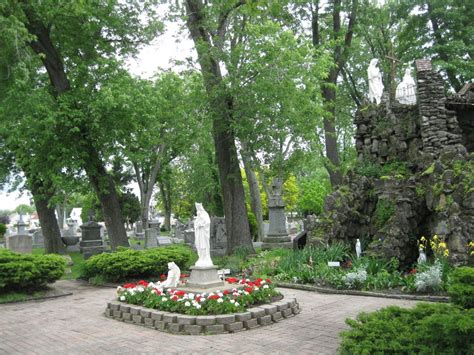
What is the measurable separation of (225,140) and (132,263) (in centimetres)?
644

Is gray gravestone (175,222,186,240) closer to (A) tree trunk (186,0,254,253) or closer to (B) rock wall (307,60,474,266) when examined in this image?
(A) tree trunk (186,0,254,253)

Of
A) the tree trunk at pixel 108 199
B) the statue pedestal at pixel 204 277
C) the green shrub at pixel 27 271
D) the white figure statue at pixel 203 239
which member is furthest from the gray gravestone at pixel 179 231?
the statue pedestal at pixel 204 277

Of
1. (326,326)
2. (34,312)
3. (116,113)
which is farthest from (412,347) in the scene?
(116,113)

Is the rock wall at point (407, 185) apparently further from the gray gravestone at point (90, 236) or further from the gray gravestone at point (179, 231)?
the gray gravestone at point (179, 231)

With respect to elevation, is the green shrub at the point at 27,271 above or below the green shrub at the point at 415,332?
above

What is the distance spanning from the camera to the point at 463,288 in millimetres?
5094

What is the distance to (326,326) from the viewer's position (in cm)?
780

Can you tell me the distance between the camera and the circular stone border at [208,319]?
7.62 metres

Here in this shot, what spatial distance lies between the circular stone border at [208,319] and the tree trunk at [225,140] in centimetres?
799

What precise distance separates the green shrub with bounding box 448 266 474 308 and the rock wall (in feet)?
20.2

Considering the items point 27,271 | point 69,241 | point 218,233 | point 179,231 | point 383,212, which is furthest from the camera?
point 179,231

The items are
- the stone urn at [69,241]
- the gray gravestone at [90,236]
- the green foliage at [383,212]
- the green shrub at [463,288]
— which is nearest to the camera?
the green shrub at [463,288]

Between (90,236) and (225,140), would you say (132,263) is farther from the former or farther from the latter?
(90,236)

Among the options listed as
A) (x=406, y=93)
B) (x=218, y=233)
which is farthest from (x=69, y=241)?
(x=406, y=93)
